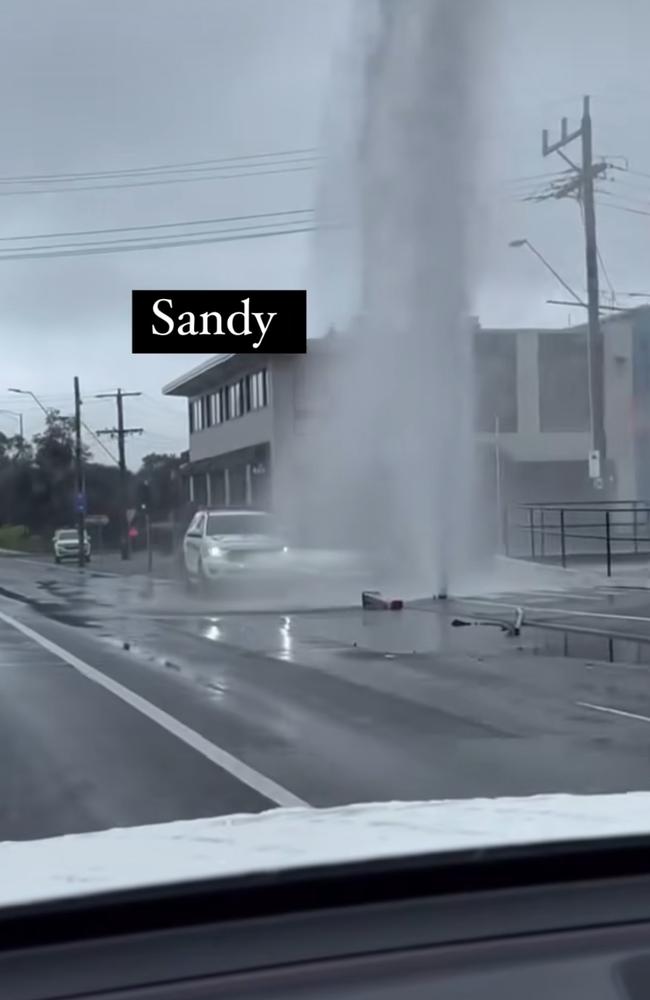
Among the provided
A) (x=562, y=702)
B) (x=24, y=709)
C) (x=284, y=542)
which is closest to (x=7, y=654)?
(x=24, y=709)

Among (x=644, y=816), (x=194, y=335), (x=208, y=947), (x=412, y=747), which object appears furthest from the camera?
(x=194, y=335)

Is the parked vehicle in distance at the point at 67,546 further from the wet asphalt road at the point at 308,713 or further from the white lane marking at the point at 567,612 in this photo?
the wet asphalt road at the point at 308,713

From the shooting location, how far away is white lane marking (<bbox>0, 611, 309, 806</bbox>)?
793 cm

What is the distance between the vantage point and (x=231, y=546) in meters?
27.8

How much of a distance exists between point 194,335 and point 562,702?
12233 mm

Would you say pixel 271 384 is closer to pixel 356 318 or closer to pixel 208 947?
pixel 356 318

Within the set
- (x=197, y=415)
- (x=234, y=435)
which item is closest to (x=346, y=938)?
(x=234, y=435)

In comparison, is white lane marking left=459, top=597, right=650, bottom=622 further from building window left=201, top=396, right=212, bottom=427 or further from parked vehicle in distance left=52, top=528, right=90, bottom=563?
parked vehicle in distance left=52, top=528, right=90, bottom=563

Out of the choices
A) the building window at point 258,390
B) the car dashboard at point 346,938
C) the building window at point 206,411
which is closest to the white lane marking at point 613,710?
the car dashboard at point 346,938

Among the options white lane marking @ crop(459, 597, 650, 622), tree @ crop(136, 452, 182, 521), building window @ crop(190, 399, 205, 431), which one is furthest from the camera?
tree @ crop(136, 452, 182, 521)

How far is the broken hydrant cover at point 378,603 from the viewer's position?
22484mm

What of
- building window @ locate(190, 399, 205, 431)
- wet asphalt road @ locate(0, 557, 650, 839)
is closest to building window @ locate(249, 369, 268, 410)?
building window @ locate(190, 399, 205, 431)

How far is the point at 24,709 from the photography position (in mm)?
11453

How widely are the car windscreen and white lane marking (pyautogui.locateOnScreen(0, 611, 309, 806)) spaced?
12534mm
